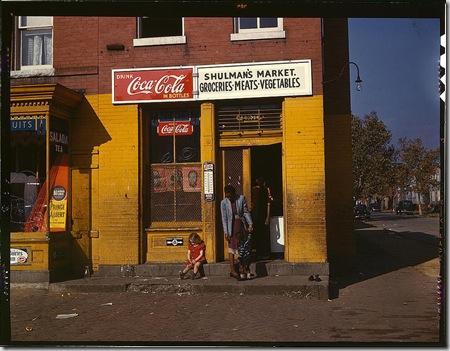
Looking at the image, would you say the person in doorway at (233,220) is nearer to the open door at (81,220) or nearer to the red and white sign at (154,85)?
the red and white sign at (154,85)

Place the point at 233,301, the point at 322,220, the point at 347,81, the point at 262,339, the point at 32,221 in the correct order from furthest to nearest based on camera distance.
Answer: the point at 347,81 → the point at 32,221 → the point at 322,220 → the point at 233,301 → the point at 262,339

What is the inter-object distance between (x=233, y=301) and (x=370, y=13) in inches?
200

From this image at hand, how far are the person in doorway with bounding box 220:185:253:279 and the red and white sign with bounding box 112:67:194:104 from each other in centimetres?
227

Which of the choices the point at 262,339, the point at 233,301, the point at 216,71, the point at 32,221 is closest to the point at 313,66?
the point at 216,71

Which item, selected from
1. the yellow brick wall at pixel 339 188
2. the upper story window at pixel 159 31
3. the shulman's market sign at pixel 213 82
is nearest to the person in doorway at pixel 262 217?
the yellow brick wall at pixel 339 188

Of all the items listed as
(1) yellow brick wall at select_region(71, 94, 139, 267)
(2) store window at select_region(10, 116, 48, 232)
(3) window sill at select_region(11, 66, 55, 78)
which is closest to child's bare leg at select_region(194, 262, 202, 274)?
(1) yellow brick wall at select_region(71, 94, 139, 267)

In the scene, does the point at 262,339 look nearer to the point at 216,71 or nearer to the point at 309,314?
the point at 309,314

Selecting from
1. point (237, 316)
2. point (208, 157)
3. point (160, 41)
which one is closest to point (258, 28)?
point (160, 41)

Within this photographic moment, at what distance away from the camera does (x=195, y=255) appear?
32.4ft

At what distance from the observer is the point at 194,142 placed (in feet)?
34.8

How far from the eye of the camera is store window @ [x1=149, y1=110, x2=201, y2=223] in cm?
1054

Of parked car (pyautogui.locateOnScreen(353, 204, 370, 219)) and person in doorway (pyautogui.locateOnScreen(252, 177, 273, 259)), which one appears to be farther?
parked car (pyautogui.locateOnScreen(353, 204, 370, 219))

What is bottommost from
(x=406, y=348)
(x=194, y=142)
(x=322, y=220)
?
(x=406, y=348)

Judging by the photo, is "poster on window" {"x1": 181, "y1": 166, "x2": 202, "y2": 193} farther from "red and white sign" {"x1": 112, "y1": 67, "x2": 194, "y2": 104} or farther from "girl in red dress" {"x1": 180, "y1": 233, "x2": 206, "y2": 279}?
"red and white sign" {"x1": 112, "y1": 67, "x2": 194, "y2": 104}
